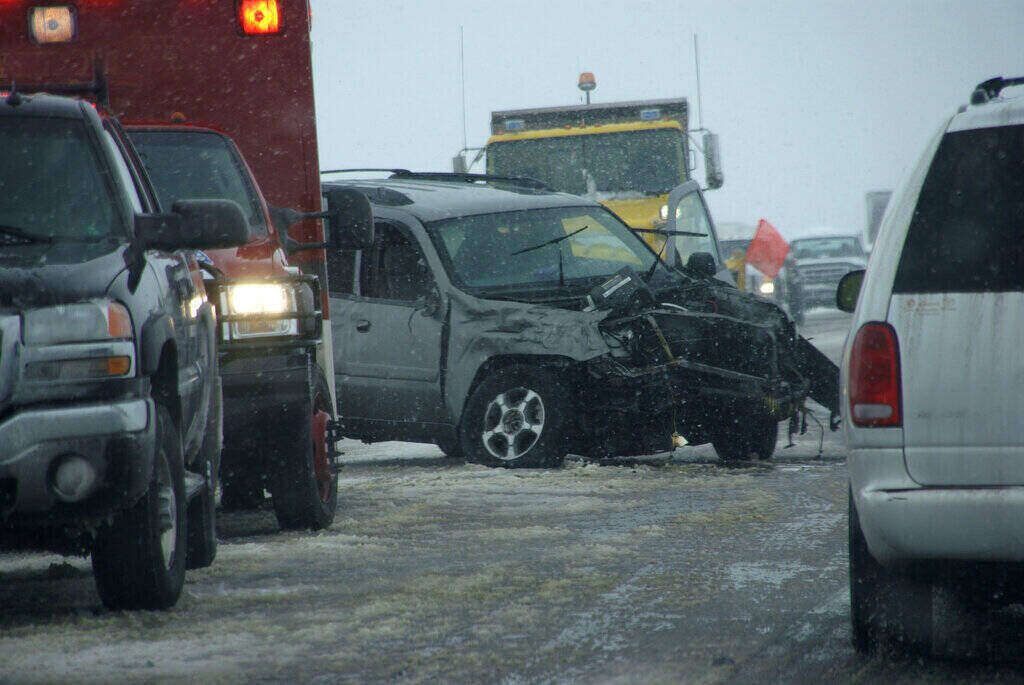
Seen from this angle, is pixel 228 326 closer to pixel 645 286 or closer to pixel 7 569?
pixel 7 569

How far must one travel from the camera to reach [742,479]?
11094mm

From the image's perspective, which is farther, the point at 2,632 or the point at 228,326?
the point at 228,326

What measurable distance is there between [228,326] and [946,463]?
4.07m

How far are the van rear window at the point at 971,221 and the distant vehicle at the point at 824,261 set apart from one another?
31.7 m

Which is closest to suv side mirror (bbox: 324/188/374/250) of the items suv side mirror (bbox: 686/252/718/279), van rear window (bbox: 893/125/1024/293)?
van rear window (bbox: 893/125/1024/293)

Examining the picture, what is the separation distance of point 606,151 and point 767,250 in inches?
449

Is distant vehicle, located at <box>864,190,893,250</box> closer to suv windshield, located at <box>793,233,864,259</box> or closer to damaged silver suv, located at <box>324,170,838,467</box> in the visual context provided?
suv windshield, located at <box>793,233,864,259</box>

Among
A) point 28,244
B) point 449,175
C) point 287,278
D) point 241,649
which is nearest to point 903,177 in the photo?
point 241,649

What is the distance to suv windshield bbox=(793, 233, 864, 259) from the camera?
41.1 meters

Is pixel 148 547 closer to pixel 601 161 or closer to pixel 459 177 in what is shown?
pixel 459 177

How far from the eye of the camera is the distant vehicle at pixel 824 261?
3953 cm

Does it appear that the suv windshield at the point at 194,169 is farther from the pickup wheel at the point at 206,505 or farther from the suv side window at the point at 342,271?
the suv side window at the point at 342,271

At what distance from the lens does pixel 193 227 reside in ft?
20.7

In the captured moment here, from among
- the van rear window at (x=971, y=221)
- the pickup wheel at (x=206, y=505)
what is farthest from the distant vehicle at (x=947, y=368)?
the pickup wheel at (x=206, y=505)
